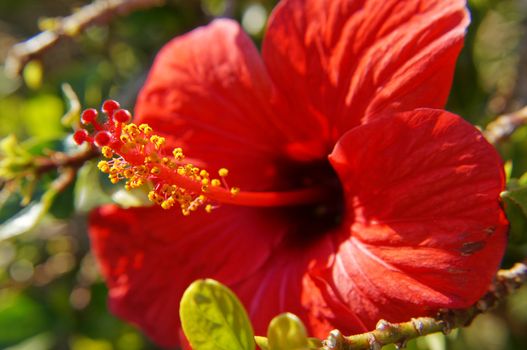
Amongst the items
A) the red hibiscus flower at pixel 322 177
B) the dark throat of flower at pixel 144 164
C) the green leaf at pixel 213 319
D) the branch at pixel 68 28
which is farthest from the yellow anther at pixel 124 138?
the branch at pixel 68 28

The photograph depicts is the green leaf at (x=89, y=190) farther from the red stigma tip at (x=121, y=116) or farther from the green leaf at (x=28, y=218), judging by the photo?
the red stigma tip at (x=121, y=116)

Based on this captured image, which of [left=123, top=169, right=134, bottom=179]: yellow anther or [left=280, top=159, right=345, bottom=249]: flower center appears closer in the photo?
[left=123, top=169, right=134, bottom=179]: yellow anther

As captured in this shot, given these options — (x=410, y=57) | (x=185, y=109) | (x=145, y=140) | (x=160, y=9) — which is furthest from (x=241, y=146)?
(x=160, y=9)

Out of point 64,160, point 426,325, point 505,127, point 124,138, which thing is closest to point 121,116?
point 124,138

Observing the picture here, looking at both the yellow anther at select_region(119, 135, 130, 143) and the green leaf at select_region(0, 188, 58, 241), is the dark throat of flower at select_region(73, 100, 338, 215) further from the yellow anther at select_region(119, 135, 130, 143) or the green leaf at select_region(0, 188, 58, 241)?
the green leaf at select_region(0, 188, 58, 241)

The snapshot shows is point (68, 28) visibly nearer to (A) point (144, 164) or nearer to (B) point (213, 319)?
(A) point (144, 164)

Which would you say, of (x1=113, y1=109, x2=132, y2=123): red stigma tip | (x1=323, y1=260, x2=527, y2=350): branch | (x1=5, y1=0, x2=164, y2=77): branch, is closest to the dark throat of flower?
(x1=113, y1=109, x2=132, y2=123): red stigma tip
